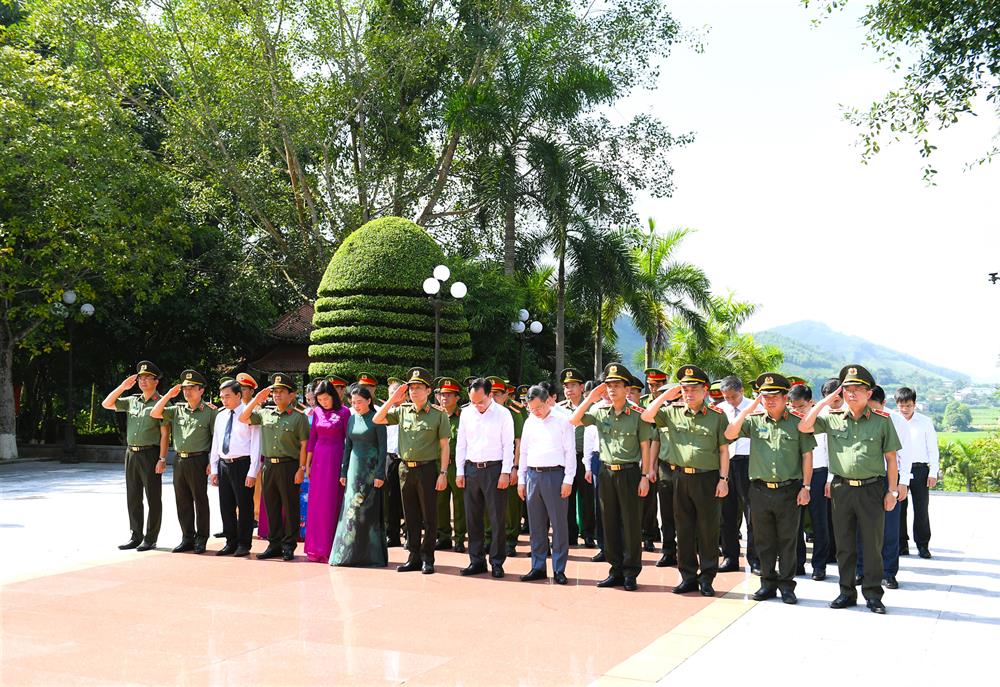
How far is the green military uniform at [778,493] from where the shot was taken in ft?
24.7

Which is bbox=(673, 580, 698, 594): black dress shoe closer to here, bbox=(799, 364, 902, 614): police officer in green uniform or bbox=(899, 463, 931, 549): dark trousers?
bbox=(799, 364, 902, 614): police officer in green uniform

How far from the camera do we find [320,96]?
2478 cm

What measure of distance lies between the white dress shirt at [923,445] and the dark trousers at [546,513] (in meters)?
3.96

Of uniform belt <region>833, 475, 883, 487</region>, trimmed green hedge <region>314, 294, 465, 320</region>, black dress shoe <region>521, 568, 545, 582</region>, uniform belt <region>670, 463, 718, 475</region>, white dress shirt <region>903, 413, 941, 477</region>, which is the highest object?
trimmed green hedge <region>314, 294, 465, 320</region>

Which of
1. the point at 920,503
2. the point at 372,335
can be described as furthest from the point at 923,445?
the point at 372,335

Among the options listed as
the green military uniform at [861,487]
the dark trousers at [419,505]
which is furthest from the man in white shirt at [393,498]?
the green military uniform at [861,487]

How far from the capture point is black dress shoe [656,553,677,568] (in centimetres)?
928

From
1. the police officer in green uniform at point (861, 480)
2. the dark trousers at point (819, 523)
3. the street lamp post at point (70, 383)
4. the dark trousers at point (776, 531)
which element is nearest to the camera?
the police officer in green uniform at point (861, 480)

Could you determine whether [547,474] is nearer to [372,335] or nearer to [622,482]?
[622,482]

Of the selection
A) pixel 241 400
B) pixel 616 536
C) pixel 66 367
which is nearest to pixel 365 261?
pixel 241 400

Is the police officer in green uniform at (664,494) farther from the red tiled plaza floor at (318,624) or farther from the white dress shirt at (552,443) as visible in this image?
the white dress shirt at (552,443)

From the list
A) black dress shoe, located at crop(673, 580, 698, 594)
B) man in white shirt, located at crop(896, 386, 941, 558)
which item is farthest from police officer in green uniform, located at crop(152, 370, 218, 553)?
man in white shirt, located at crop(896, 386, 941, 558)

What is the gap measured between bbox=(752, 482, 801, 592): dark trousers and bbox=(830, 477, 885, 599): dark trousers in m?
0.34

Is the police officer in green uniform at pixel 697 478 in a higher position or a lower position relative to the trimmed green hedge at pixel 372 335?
lower
